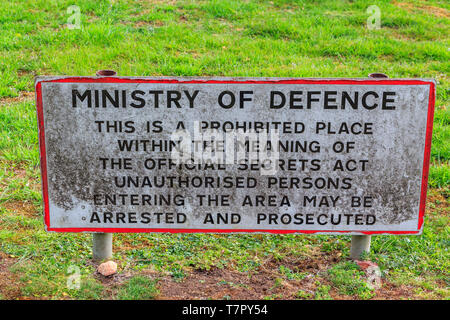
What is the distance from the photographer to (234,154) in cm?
310

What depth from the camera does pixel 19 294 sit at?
10.3 ft

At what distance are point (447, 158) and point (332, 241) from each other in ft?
5.68

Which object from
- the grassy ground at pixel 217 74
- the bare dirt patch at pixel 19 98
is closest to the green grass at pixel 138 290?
the grassy ground at pixel 217 74

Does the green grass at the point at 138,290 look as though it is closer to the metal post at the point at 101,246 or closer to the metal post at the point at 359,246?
the metal post at the point at 101,246

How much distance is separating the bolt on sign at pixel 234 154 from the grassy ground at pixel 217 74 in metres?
0.34

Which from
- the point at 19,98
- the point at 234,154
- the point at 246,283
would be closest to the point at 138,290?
the point at 246,283

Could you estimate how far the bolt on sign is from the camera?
303cm

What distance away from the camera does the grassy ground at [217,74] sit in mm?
3281

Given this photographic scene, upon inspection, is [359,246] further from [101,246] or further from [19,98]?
[19,98]

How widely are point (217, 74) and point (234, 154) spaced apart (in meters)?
3.26

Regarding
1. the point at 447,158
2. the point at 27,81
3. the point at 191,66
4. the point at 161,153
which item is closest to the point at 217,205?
the point at 161,153

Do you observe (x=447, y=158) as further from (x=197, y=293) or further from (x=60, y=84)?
(x=60, y=84)

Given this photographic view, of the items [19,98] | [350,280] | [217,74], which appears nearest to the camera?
[350,280]

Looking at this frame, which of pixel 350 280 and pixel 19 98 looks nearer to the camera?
pixel 350 280
